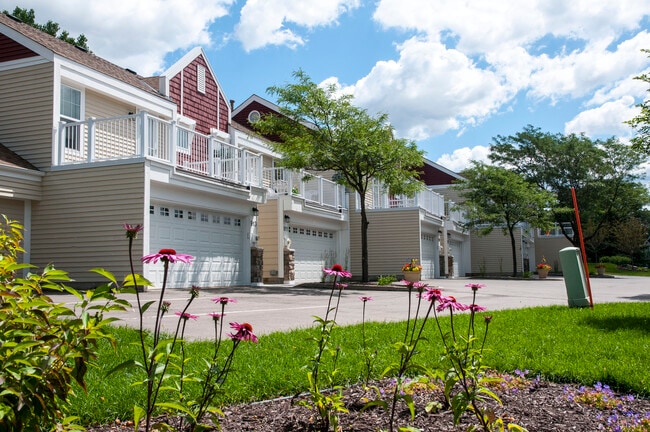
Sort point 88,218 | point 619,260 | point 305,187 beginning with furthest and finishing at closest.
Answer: point 619,260
point 305,187
point 88,218

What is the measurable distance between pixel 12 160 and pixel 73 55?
364 centimetres

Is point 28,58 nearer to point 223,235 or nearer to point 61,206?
point 61,206

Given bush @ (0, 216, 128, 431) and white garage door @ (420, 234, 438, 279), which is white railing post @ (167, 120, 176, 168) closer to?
bush @ (0, 216, 128, 431)

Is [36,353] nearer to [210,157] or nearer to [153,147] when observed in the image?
[153,147]

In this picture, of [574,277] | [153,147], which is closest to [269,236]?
[153,147]

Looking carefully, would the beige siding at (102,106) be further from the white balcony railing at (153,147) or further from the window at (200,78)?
the window at (200,78)

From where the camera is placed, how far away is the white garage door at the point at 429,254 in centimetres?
2728

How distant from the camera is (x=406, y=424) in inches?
140

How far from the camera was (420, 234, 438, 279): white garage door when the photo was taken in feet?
89.5

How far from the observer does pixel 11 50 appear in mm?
16047

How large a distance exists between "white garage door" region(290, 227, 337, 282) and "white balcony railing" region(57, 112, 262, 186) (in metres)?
4.12

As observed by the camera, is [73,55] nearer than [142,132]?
No

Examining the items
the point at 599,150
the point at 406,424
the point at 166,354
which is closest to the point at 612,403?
the point at 406,424

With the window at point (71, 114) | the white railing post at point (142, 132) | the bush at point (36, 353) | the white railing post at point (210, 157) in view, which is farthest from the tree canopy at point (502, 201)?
the bush at point (36, 353)
